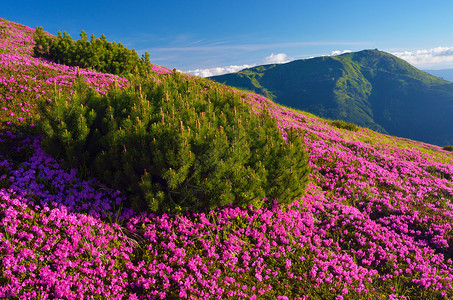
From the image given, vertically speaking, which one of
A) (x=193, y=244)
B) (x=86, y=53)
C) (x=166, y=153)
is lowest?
(x=193, y=244)

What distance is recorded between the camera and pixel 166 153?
627cm

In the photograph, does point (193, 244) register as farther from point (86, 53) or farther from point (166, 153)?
point (86, 53)

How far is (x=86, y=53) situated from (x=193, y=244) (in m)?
19.7

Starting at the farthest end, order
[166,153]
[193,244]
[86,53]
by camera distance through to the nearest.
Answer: [86,53] < [193,244] < [166,153]

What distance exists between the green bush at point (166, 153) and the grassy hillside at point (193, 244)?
54cm

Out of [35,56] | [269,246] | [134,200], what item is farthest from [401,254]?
[35,56]

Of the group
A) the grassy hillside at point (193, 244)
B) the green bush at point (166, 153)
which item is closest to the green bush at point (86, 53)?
the grassy hillside at point (193, 244)

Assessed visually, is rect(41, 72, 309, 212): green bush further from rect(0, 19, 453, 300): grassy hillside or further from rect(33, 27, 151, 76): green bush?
rect(33, 27, 151, 76): green bush

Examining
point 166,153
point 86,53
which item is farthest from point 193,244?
point 86,53

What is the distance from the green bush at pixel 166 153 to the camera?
6621 mm

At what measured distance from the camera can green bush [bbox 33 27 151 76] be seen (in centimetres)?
1995

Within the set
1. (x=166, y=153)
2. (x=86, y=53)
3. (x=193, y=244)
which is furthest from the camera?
(x=86, y=53)

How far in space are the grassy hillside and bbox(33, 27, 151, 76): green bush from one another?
422 inches

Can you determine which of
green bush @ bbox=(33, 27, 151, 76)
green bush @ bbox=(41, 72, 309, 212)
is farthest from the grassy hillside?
green bush @ bbox=(33, 27, 151, 76)
